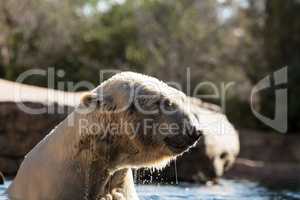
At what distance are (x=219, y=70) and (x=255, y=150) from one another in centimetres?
452

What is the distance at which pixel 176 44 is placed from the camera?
19.8 metres

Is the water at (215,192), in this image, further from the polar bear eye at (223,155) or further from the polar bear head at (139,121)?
the polar bear head at (139,121)

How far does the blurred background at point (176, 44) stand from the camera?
60.0 ft

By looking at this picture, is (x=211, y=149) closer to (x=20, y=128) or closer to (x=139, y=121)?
(x=20, y=128)

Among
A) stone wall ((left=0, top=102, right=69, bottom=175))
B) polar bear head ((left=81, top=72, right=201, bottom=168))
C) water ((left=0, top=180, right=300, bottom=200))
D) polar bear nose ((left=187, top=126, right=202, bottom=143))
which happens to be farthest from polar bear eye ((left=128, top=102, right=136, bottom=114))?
stone wall ((left=0, top=102, right=69, bottom=175))

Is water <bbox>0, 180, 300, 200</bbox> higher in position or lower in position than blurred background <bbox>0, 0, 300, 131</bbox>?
lower

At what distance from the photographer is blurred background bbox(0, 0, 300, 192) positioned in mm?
18281

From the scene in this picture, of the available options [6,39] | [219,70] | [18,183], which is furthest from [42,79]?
[18,183]

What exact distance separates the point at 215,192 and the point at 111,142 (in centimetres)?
402

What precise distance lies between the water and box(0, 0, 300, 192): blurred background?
8875 mm

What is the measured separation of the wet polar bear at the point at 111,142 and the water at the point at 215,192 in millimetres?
1705

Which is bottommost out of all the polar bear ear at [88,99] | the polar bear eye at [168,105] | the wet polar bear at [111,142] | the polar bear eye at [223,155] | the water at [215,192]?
the water at [215,192]

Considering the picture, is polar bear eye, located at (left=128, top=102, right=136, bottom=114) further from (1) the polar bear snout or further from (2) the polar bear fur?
(2) the polar bear fur

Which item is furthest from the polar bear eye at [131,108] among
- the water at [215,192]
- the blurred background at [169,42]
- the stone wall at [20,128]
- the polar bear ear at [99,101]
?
the blurred background at [169,42]
